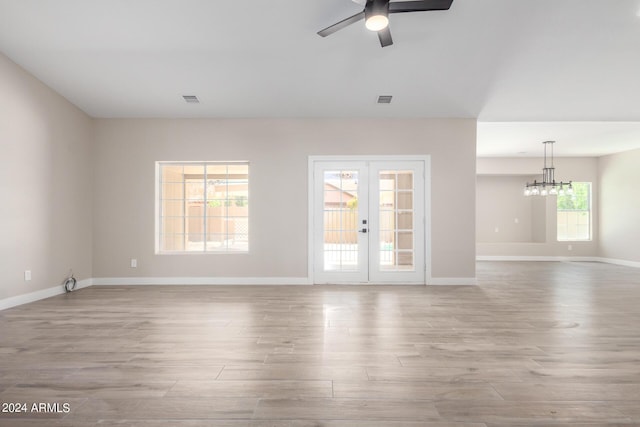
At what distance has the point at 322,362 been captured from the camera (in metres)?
2.45

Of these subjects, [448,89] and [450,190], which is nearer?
[448,89]

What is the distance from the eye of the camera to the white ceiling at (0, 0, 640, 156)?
322cm

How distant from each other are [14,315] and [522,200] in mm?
11436

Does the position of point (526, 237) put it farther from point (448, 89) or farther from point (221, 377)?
point (221, 377)

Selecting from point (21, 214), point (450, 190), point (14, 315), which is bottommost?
point (14, 315)

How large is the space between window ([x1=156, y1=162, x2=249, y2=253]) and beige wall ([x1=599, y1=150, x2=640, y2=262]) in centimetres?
906

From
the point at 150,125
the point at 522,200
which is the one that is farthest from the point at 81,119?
the point at 522,200

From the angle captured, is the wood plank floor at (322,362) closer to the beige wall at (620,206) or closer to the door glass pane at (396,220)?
the door glass pane at (396,220)

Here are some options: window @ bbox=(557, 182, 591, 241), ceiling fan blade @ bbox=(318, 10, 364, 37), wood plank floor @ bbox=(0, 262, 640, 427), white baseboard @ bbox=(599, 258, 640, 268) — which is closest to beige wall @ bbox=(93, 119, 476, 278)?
wood plank floor @ bbox=(0, 262, 640, 427)

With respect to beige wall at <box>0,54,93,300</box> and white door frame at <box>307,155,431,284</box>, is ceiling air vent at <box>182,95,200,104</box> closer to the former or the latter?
beige wall at <box>0,54,93,300</box>

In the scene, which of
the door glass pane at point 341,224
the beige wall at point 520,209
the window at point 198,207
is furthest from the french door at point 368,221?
the beige wall at point 520,209

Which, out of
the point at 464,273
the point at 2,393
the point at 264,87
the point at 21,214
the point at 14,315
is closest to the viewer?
the point at 2,393

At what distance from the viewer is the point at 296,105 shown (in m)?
5.07

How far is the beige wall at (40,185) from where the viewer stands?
4023mm
